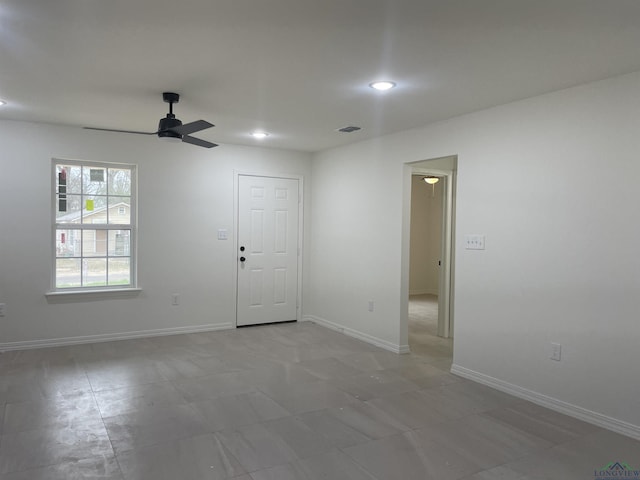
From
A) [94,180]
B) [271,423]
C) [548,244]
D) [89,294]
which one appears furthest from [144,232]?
[548,244]

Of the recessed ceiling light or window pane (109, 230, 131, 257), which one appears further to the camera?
window pane (109, 230, 131, 257)

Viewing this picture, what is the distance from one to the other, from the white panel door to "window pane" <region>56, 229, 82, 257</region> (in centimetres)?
186

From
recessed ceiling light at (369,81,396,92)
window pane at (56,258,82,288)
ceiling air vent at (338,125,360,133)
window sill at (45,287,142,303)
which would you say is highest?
ceiling air vent at (338,125,360,133)

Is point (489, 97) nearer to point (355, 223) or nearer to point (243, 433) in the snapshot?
point (355, 223)

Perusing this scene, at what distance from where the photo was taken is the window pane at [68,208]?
4.93 m

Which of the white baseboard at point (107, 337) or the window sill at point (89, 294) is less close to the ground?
the window sill at point (89, 294)

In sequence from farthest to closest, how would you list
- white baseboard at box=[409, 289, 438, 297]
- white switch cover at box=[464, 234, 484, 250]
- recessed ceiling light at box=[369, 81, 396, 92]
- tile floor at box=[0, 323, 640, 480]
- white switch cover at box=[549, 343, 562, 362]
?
white baseboard at box=[409, 289, 438, 297] → white switch cover at box=[464, 234, 484, 250] → white switch cover at box=[549, 343, 562, 362] → recessed ceiling light at box=[369, 81, 396, 92] → tile floor at box=[0, 323, 640, 480]

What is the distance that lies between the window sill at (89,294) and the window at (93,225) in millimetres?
99

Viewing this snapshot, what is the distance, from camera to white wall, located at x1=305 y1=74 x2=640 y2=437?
2971mm

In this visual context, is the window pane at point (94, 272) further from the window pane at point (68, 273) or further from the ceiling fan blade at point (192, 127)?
the ceiling fan blade at point (192, 127)

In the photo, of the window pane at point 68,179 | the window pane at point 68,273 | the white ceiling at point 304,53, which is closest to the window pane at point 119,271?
the window pane at point 68,273

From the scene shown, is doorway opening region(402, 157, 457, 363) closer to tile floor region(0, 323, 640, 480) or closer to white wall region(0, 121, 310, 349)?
tile floor region(0, 323, 640, 480)

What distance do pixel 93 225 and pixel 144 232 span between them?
1.78 feet

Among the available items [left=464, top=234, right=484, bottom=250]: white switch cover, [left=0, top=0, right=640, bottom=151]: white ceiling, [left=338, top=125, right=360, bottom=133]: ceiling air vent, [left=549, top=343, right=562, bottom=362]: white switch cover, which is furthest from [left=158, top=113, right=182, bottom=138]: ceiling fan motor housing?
[left=549, top=343, right=562, bottom=362]: white switch cover
